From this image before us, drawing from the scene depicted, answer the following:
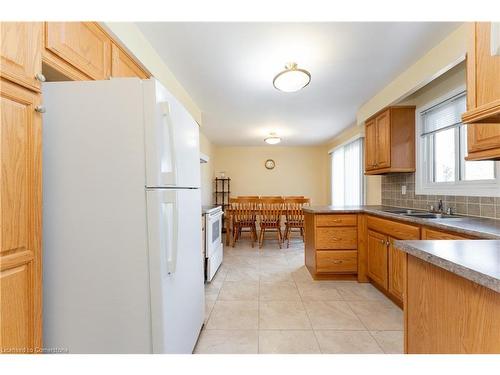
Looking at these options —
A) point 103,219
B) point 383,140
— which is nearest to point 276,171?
point 383,140

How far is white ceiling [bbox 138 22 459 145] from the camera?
1.63 meters

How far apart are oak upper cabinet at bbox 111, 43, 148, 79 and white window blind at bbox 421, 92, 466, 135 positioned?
283 cm

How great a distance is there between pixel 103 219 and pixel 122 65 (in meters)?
1.11

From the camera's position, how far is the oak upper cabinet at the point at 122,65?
1393mm

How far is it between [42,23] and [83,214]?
33.3 inches

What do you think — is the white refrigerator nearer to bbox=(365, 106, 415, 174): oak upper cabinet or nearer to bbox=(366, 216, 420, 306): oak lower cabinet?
bbox=(366, 216, 420, 306): oak lower cabinet

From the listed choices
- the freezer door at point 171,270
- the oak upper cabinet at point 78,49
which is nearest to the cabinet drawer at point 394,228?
the freezer door at point 171,270

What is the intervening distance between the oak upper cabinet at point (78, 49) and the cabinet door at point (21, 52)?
0.26ft

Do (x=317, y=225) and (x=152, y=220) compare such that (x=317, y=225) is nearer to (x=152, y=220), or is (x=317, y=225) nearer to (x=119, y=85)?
(x=152, y=220)

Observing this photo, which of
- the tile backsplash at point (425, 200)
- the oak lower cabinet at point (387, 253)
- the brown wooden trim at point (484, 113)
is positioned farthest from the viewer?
the oak lower cabinet at point (387, 253)

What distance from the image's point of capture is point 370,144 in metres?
2.98

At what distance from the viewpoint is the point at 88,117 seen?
0.99 meters

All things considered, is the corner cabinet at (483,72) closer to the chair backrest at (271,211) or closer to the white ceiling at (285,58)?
the white ceiling at (285,58)
